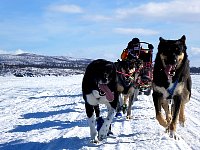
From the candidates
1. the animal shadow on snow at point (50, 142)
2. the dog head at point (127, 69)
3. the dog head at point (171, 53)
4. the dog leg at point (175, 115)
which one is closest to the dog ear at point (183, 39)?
the dog head at point (171, 53)

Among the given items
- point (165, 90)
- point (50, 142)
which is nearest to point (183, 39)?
point (165, 90)

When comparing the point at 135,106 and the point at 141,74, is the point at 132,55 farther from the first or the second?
the point at 135,106

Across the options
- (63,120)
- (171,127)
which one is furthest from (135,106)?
(171,127)

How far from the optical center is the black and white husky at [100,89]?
19.7ft

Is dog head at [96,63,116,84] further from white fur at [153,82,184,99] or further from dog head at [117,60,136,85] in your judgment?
dog head at [117,60,136,85]

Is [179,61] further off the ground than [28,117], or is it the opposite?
[179,61]

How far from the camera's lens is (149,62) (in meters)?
11.4

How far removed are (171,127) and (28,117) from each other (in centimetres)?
451

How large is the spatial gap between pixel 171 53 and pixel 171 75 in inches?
A: 16.5

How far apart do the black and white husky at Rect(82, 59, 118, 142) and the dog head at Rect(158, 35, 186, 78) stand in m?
0.86

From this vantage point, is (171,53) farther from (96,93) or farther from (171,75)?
(96,93)

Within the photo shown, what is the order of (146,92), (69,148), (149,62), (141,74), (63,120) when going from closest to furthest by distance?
(69,148), (63,120), (141,74), (149,62), (146,92)

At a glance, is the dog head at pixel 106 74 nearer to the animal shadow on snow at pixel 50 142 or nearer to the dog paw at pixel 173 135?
the animal shadow on snow at pixel 50 142

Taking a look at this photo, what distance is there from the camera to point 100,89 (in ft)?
19.6
